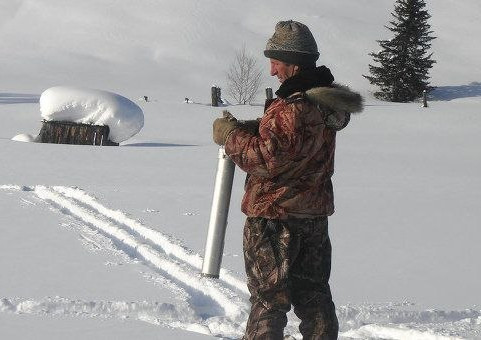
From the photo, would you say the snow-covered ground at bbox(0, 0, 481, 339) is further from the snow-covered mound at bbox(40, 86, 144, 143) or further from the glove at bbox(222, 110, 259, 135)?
the glove at bbox(222, 110, 259, 135)

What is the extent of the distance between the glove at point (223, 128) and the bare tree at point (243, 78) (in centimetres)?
4685

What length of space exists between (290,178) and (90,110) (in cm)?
1376

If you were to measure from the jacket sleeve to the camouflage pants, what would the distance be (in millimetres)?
251

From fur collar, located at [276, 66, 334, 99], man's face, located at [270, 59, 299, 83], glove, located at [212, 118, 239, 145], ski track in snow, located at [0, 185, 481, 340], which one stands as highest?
man's face, located at [270, 59, 299, 83]

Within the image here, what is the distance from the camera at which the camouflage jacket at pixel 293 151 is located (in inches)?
145

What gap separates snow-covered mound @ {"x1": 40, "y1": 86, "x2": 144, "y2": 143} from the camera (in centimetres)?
1708

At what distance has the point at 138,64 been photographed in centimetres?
5550

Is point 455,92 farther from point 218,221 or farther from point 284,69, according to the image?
point 284,69

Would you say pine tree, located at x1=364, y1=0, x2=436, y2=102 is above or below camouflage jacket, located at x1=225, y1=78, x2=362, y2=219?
above

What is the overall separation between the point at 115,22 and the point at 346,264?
190 feet

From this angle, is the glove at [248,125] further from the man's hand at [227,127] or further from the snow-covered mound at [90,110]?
the snow-covered mound at [90,110]

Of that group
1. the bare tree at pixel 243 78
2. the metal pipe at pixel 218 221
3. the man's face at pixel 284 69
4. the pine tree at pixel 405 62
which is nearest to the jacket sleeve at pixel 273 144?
the man's face at pixel 284 69

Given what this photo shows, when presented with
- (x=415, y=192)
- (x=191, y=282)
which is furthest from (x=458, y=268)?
(x=415, y=192)

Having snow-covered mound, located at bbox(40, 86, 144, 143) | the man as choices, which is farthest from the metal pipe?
snow-covered mound, located at bbox(40, 86, 144, 143)
